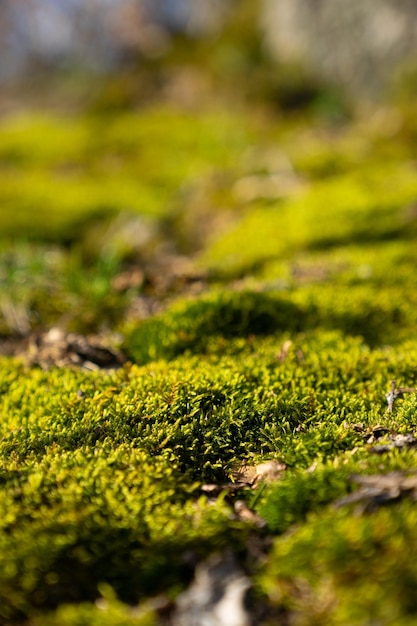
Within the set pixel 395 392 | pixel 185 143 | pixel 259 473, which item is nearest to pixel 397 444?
pixel 395 392

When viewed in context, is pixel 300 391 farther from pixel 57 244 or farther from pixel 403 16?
pixel 403 16

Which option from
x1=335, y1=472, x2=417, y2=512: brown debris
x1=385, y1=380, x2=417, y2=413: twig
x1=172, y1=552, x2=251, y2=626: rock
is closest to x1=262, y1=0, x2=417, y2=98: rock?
x1=385, y1=380, x2=417, y2=413: twig

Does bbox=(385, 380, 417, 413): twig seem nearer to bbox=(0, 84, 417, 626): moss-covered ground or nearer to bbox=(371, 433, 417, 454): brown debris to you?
bbox=(0, 84, 417, 626): moss-covered ground

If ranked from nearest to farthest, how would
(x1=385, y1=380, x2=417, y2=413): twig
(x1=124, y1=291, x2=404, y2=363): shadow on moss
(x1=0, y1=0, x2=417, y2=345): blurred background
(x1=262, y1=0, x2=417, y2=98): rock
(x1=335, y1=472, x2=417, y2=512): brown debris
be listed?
1. (x1=335, y1=472, x2=417, y2=512): brown debris
2. (x1=385, y1=380, x2=417, y2=413): twig
3. (x1=124, y1=291, x2=404, y2=363): shadow on moss
4. (x1=0, y1=0, x2=417, y2=345): blurred background
5. (x1=262, y1=0, x2=417, y2=98): rock

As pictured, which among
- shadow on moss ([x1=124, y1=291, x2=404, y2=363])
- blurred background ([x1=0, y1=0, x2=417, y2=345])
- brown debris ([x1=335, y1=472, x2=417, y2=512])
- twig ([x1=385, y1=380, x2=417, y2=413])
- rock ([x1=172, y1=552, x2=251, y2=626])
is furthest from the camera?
blurred background ([x1=0, y1=0, x2=417, y2=345])

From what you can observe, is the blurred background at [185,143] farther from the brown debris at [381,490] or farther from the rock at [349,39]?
the brown debris at [381,490]

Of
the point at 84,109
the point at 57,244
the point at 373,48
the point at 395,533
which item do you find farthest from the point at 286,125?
the point at 395,533

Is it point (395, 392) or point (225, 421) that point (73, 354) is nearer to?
point (225, 421)

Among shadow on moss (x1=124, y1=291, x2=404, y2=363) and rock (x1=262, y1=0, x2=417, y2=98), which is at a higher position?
rock (x1=262, y1=0, x2=417, y2=98)
